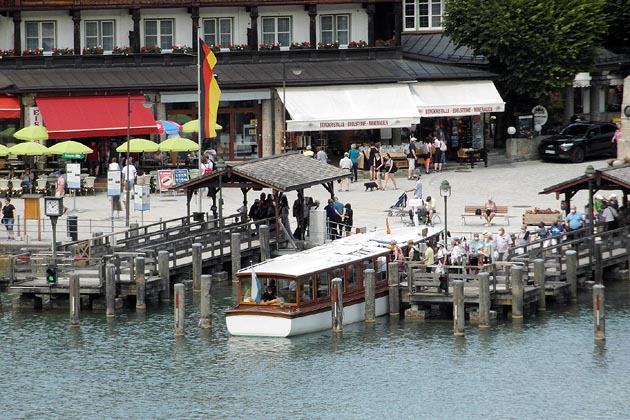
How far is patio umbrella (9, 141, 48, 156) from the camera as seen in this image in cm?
7700

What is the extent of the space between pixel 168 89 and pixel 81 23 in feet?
20.2

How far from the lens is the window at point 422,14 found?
3696 inches

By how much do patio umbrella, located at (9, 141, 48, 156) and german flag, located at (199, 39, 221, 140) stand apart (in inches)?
274

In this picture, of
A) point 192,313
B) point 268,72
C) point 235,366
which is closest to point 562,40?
point 268,72

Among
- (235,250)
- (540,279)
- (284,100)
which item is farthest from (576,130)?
(540,279)

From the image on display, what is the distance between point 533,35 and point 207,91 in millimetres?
18094

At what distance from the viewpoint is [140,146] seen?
7856 centimetres

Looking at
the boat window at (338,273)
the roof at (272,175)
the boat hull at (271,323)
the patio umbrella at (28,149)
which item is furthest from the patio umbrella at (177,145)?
the boat hull at (271,323)

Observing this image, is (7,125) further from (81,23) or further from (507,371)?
(507,371)

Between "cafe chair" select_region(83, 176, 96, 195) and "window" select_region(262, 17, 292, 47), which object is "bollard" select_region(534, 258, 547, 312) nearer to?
"cafe chair" select_region(83, 176, 96, 195)

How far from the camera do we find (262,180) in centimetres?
6259

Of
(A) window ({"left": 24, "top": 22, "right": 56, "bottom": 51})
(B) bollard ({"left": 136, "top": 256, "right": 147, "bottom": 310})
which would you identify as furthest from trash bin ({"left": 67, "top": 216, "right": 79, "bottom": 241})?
(A) window ({"left": 24, "top": 22, "right": 56, "bottom": 51})

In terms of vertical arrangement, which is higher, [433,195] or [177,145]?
[177,145]

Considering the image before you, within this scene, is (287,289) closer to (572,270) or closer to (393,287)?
(393,287)
